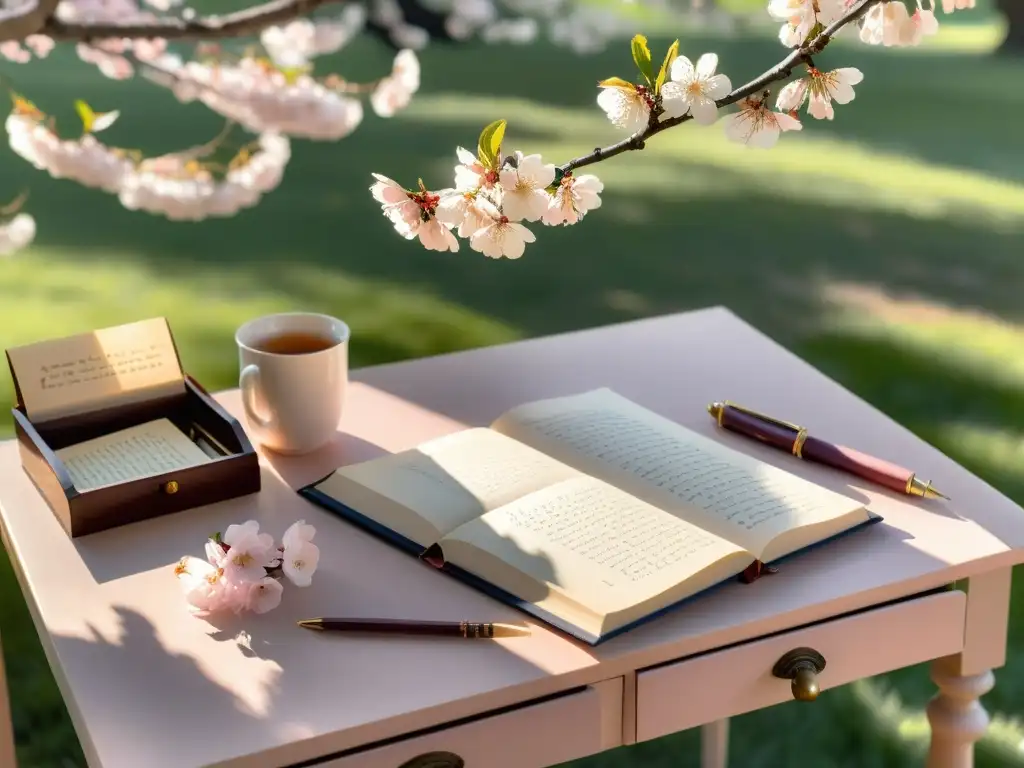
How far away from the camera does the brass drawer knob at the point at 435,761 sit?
0.99 m

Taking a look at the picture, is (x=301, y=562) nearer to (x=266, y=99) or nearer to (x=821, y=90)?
(x=821, y=90)

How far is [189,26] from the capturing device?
1798 mm

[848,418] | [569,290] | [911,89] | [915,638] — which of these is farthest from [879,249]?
[915,638]

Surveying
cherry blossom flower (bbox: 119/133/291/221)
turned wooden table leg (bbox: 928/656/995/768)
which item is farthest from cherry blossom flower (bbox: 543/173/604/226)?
cherry blossom flower (bbox: 119/133/291/221)

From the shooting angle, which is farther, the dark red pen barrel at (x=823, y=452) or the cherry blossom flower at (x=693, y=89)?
the dark red pen barrel at (x=823, y=452)

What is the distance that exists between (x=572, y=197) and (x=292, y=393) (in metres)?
0.42

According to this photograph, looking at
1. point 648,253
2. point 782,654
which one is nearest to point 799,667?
point 782,654

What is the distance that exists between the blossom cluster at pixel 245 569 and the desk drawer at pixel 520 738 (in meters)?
0.16

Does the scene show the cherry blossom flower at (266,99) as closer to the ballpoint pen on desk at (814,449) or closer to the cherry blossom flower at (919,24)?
the ballpoint pen on desk at (814,449)

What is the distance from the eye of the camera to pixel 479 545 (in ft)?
3.58

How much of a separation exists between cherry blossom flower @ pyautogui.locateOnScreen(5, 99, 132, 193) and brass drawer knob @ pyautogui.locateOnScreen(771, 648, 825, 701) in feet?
6.85

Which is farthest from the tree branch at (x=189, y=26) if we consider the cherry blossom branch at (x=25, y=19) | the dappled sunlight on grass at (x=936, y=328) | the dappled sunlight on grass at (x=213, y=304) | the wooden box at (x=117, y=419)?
the dappled sunlight on grass at (x=936, y=328)

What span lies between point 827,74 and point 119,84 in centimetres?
517

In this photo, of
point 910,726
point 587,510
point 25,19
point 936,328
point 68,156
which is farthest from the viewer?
point 936,328
